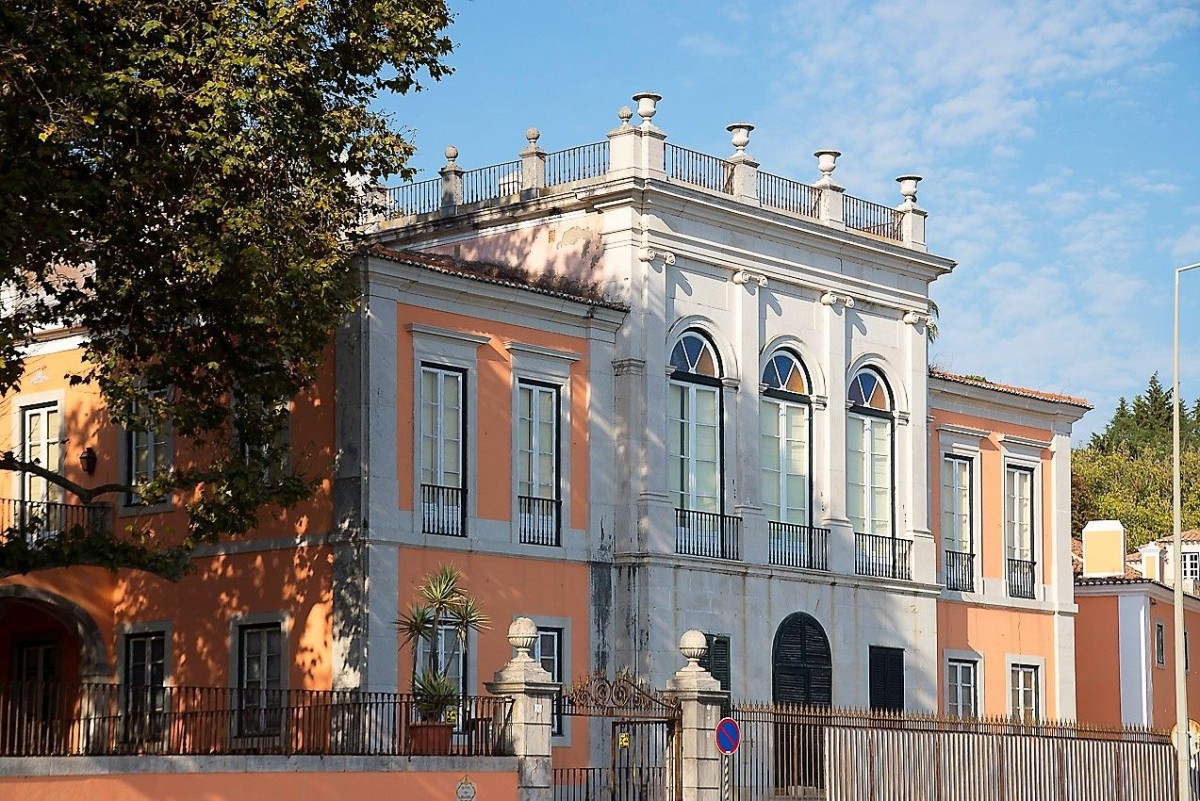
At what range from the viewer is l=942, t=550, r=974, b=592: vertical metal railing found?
39.1m

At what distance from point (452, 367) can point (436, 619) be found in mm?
4239

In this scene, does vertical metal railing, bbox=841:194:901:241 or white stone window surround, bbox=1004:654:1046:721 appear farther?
white stone window surround, bbox=1004:654:1046:721

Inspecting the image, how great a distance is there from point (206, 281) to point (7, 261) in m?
2.72

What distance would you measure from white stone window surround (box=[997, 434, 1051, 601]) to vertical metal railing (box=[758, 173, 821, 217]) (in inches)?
295

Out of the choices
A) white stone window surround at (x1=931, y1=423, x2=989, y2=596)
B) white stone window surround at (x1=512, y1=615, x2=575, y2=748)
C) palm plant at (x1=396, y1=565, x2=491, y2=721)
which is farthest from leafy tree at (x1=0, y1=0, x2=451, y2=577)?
white stone window surround at (x1=931, y1=423, x2=989, y2=596)

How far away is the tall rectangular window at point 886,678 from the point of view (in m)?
35.9

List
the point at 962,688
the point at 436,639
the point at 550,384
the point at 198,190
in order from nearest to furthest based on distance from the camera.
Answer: the point at 198,190 → the point at 436,639 → the point at 550,384 → the point at 962,688

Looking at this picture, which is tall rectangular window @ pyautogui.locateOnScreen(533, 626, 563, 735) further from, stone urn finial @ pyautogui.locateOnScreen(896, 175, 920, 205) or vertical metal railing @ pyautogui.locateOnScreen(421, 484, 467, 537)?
stone urn finial @ pyautogui.locateOnScreen(896, 175, 920, 205)

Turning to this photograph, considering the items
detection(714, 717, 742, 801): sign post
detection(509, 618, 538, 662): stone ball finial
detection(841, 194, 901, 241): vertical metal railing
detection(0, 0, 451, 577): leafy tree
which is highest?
detection(841, 194, 901, 241): vertical metal railing

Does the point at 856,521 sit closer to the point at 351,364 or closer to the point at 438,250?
the point at 438,250

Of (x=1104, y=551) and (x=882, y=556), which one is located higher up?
(x=1104, y=551)

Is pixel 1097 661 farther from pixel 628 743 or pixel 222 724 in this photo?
pixel 222 724

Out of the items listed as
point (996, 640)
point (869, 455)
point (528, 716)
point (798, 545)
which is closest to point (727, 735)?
point (528, 716)

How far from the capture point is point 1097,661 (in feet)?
147
